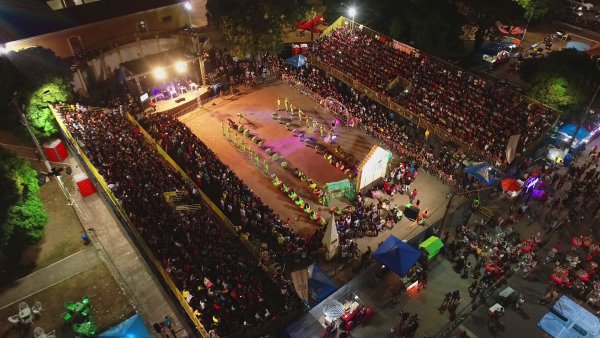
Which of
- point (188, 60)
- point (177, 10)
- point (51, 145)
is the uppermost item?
point (177, 10)

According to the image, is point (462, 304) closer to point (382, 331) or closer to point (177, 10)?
point (382, 331)

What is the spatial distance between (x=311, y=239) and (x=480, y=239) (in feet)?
32.7

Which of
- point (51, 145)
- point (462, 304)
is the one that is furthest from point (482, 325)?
point (51, 145)

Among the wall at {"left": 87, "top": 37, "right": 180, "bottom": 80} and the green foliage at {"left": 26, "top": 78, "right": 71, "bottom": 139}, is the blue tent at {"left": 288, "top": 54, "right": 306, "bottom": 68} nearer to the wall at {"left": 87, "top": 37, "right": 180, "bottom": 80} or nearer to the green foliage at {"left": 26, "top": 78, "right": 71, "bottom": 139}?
the wall at {"left": 87, "top": 37, "right": 180, "bottom": 80}

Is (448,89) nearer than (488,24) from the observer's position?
Yes

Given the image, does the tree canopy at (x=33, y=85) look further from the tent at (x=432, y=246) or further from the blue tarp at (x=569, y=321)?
the blue tarp at (x=569, y=321)

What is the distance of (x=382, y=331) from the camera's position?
810 inches

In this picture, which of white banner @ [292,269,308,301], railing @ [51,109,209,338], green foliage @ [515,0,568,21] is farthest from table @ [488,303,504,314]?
green foliage @ [515,0,568,21]

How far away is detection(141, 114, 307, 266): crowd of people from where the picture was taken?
23953 mm

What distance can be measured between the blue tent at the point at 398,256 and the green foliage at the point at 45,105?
25274mm

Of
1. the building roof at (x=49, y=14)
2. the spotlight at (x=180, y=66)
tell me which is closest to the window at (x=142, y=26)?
the building roof at (x=49, y=14)

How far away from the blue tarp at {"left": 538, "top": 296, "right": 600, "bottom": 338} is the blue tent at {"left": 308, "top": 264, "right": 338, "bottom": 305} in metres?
10.4

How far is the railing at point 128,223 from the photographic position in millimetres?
19578

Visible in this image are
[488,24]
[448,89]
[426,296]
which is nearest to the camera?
[426,296]
